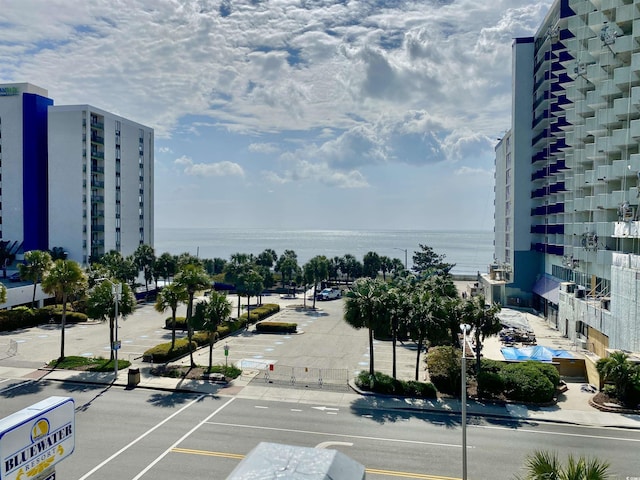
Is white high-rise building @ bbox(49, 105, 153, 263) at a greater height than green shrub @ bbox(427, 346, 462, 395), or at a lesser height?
greater

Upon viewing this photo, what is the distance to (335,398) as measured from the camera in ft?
93.7

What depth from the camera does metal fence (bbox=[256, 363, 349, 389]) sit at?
3111 centimetres

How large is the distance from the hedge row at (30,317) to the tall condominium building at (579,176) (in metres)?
50.5

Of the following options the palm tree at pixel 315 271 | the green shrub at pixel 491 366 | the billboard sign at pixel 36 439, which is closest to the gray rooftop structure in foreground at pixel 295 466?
the billboard sign at pixel 36 439

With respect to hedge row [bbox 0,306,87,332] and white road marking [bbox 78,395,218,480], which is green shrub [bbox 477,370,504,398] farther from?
hedge row [bbox 0,306,87,332]

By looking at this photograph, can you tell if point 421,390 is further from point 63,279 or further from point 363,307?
point 63,279

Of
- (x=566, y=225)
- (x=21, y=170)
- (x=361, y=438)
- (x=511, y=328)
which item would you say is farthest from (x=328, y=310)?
(x=21, y=170)

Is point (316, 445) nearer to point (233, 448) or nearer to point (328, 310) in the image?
point (233, 448)

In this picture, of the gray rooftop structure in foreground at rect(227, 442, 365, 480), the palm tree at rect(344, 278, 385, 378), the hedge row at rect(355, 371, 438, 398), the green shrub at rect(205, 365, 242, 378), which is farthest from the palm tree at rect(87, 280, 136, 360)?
the gray rooftop structure in foreground at rect(227, 442, 365, 480)

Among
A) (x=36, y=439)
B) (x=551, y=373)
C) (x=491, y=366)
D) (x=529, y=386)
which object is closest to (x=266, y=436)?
(x=36, y=439)

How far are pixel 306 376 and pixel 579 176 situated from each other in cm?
3871

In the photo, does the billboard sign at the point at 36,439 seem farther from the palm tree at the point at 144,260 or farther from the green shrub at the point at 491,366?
the palm tree at the point at 144,260

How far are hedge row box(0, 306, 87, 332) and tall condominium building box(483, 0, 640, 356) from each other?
50542 mm

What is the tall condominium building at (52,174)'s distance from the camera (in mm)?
75625
